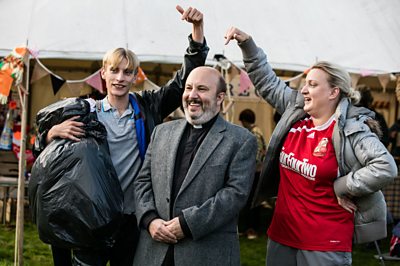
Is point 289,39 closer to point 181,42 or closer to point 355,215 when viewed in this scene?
point 181,42

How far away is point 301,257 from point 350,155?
1.94 feet

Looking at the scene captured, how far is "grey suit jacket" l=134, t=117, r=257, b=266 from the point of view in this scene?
111 inches

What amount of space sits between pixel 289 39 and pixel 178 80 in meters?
4.34

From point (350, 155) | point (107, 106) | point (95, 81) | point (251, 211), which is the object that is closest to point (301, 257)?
point (350, 155)

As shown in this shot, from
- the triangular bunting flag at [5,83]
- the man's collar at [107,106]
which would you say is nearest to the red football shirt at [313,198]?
the man's collar at [107,106]

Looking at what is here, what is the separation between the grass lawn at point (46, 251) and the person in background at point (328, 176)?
3107 mm

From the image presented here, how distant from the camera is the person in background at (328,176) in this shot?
2949mm

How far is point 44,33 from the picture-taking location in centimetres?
669

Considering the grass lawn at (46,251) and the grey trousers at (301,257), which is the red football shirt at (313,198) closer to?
the grey trousers at (301,257)

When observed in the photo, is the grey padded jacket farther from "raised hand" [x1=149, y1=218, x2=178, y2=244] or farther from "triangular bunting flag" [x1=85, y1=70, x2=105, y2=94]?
"triangular bunting flag" [x1=85, y1=70, x2=105, y2=94]

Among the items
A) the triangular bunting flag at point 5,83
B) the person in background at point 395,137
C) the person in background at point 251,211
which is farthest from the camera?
the person in background at point 395,137

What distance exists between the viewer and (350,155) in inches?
118

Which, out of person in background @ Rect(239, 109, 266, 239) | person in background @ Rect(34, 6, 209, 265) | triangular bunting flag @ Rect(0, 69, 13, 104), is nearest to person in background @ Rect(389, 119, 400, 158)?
person in background @ Rect(239, 109, 266, 239)

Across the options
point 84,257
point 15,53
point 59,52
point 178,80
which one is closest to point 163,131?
point 178,80
